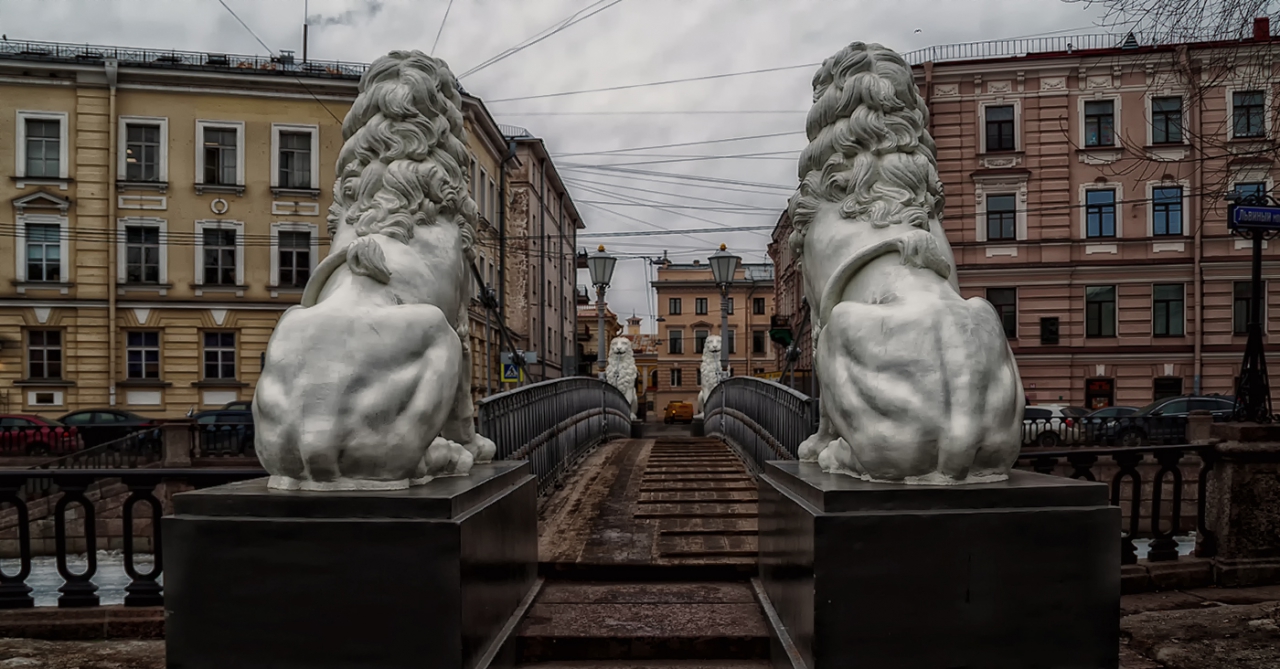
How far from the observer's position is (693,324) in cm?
6281

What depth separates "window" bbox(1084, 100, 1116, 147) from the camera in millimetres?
24641

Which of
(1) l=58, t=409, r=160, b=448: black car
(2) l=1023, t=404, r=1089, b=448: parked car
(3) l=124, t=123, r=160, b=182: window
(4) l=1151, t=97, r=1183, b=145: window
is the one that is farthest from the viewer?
(3) l=124, t=123, r=160, b=182: window

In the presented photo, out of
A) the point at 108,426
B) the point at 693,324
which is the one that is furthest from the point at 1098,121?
the point at 693,324

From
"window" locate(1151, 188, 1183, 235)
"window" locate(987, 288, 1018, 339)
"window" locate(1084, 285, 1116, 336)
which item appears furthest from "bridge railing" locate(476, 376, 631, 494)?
"window" locate(1151, 188, 1183, 235)

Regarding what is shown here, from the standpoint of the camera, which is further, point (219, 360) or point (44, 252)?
point (219, 360)

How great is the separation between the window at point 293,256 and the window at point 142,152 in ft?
11.8

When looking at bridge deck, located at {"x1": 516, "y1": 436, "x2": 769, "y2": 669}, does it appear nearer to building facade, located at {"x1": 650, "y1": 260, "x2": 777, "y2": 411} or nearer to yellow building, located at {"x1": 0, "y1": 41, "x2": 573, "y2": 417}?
yellow building, located at {"x1": 0, "y1": 41, "x2": 573, "y2": 417}

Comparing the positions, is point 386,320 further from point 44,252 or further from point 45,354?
point 44,252

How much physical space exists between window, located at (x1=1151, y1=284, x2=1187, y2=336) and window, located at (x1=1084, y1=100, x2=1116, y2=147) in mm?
4233

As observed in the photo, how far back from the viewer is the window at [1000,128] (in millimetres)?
24984

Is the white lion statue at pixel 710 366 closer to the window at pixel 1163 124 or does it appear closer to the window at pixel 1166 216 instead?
the window at pixel 1166 216

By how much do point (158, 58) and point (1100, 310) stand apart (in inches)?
1039

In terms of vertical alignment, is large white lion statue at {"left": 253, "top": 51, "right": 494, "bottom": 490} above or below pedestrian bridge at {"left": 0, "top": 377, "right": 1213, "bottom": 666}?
above

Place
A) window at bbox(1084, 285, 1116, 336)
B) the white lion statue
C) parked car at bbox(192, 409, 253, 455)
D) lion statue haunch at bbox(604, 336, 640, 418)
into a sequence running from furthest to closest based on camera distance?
window at bbox(1084, 285, 1116, 336) < lion statue haunch at bbox(604, 336, 640, 418) < the white lion statue < parked car at bbox(192, 409, 253, 455)
